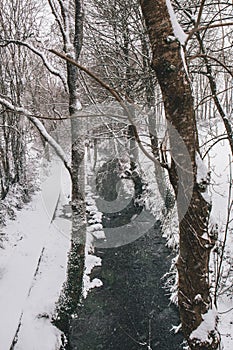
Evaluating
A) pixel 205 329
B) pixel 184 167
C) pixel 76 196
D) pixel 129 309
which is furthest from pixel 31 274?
pixel 184 167

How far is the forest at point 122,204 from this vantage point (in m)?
1.65

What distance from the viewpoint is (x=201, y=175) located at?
166cm

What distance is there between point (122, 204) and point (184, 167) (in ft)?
38.6

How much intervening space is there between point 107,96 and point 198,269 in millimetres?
8727

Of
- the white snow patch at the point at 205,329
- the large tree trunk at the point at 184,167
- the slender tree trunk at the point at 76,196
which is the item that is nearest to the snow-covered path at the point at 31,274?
the slender tree trunk at the point at 76,196

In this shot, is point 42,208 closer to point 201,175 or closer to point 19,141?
point 19,141

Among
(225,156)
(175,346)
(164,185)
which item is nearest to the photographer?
(175,346)

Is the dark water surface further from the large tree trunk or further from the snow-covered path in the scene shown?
the large tree trunk

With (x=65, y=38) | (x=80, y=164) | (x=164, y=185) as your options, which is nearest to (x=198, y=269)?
(x=80, y=164)

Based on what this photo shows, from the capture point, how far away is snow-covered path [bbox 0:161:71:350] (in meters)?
5.23

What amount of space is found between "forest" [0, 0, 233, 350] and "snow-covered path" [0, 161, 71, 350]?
0.10ft

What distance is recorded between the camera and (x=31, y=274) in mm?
6953

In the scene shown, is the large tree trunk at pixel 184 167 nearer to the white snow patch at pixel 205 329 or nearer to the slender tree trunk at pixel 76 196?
the white snow patch at pixel 205 329

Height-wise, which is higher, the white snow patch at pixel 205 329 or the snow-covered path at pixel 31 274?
the white snow patch at pixel 205 329
